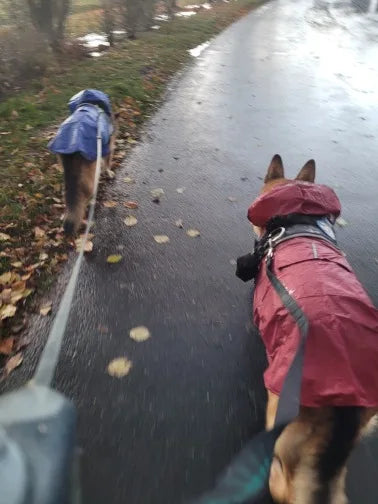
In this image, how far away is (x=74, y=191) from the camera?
3779 mm

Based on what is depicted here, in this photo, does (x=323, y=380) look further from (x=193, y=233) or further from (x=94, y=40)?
(x=94, y=40)

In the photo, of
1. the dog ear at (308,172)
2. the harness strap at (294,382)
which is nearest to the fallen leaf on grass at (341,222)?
the dog ear at (308,172)

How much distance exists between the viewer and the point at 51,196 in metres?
4.65

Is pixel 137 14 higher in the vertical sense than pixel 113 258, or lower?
higher

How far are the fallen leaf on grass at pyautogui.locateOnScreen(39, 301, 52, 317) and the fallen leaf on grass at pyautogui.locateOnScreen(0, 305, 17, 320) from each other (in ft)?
0.65

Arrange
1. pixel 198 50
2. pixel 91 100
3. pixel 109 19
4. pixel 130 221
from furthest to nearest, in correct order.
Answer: pixel 198 50 < pixel 109 19 < pixel 91 100 < pixel 130 221

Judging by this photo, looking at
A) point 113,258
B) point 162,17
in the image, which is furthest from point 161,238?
point 162,17

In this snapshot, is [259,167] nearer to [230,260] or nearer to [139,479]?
[230,260]

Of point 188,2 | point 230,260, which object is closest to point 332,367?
point 230,260

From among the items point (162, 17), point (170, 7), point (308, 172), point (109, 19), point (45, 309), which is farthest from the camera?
point (162, 17)

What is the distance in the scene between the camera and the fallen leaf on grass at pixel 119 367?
2.73 m

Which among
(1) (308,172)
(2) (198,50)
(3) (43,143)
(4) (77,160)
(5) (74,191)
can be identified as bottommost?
(3) (43,143)

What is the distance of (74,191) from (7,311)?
50.9 inches

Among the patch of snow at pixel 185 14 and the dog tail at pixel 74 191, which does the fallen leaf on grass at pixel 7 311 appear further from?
Answer: the patch of snow at pixel 185 14
